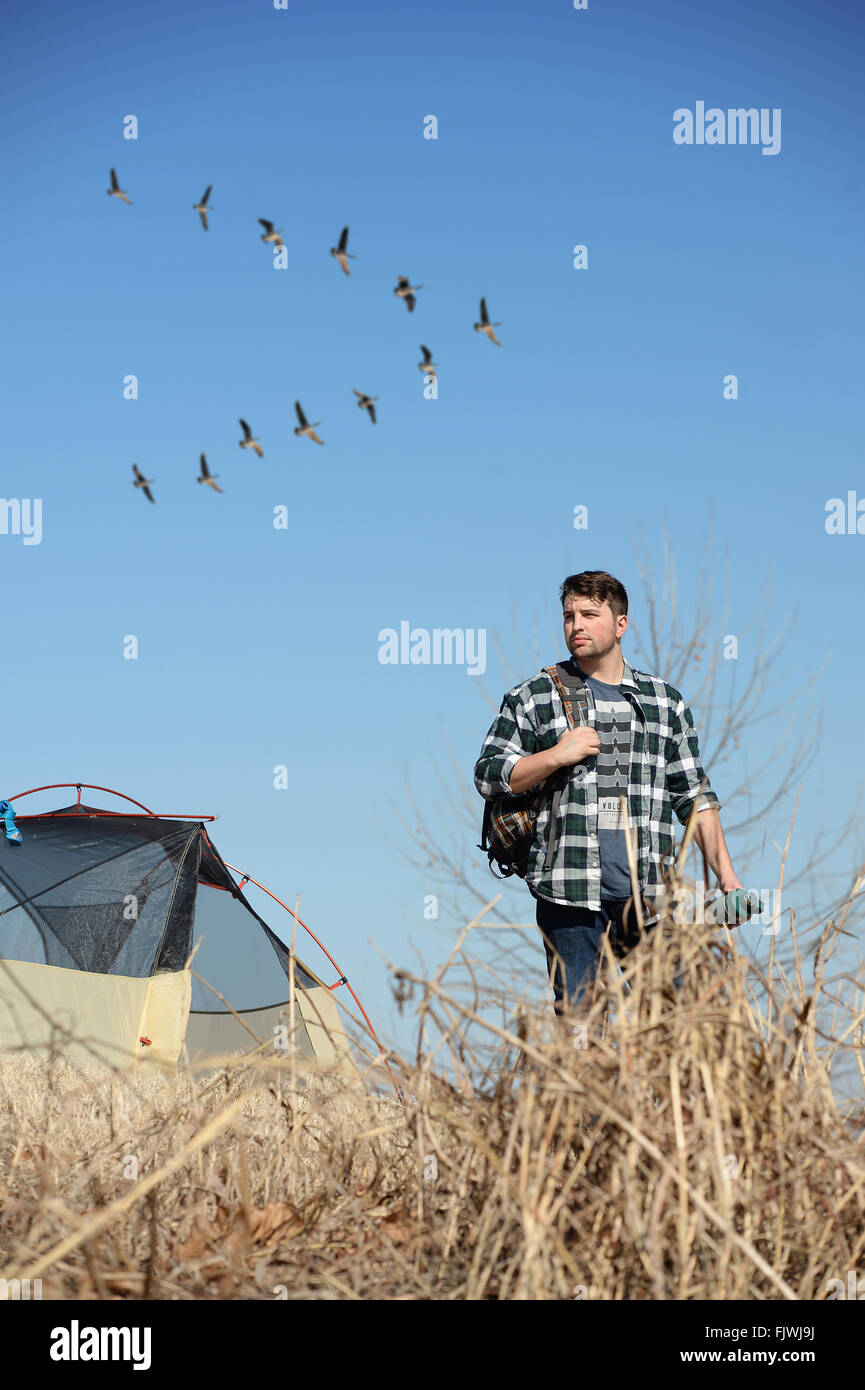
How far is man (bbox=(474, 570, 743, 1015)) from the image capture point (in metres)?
3.62

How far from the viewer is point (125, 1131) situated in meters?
2.82

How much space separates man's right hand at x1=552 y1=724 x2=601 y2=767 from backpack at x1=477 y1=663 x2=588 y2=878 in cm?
18

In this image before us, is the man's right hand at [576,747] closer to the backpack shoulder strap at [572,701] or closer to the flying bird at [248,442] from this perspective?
the backpack shoulder strap at [572,701]

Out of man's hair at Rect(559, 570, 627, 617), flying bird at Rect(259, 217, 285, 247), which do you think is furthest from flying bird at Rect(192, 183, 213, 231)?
man's hair at Rect(559, 570, 627, 617)

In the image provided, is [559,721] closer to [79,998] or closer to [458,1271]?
[458,1271]

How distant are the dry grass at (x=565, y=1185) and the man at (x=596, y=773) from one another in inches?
56.9

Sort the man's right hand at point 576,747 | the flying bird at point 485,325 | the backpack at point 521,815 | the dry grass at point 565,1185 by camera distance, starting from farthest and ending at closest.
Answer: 1. the flying bird at point 485,325
2. the backpack at point 521,815
3. the man's right hand at point 576,747
4. the dry grass at point 565,1185

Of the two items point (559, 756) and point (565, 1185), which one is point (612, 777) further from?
point (565, 1185)

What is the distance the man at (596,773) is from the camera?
3.62m

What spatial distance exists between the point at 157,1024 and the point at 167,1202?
220 inches

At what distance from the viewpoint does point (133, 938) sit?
7.78 metres

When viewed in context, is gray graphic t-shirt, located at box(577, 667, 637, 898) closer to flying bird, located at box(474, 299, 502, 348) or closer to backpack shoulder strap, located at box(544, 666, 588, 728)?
backpack shoulder strap, located at box(544, 666, 588, 728)

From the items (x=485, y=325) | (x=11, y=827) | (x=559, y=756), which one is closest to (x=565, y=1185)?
(x=559, y=756)

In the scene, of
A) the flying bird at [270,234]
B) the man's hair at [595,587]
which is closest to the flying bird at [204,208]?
the flying bird at [270,234]
